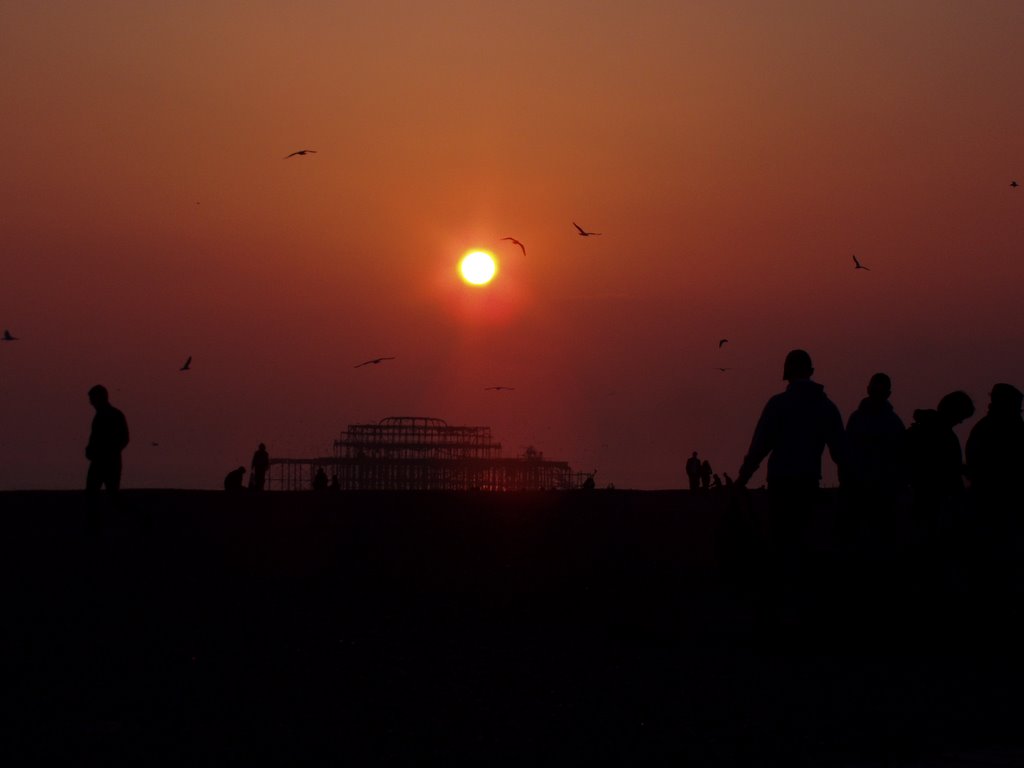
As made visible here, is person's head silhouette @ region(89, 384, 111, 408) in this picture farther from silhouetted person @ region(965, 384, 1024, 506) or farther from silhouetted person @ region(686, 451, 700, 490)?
silhouetted person @ region(686, 451, 700, 490)

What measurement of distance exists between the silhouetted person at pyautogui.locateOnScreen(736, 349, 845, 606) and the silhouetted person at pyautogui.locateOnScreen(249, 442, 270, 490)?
1240 inches

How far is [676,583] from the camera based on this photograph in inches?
574

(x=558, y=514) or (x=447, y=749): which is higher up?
(x=558, y=514)

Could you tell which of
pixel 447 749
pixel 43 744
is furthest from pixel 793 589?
pixel 43 744

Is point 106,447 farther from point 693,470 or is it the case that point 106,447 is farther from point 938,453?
point 693,470

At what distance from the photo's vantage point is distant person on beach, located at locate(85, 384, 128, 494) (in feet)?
59.7

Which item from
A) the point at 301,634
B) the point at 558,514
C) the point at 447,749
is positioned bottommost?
the point at 447,749

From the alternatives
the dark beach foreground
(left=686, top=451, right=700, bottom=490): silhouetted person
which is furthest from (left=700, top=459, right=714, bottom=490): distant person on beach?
the dark beach foreground

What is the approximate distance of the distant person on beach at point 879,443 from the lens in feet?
45.9

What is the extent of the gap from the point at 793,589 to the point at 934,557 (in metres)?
1.69

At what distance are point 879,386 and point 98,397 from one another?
9.60 metres

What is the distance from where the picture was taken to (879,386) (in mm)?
14320

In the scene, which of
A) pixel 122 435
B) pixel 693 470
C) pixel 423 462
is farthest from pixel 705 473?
pixel 423 462

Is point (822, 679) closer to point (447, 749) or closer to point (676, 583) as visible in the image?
point (447, 749)
